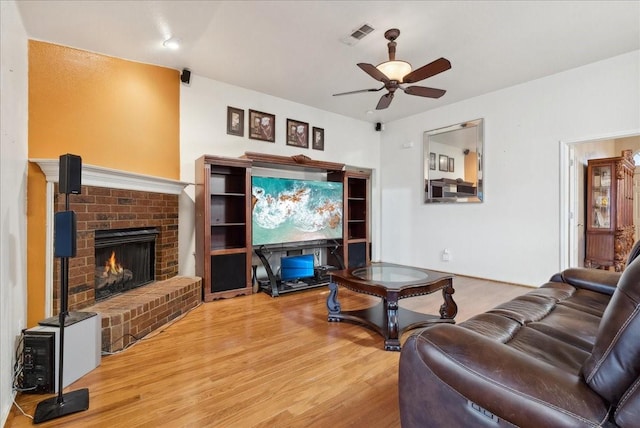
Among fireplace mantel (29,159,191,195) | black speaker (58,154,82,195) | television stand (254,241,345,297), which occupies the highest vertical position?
fireplace mantel (29,159,191,195)

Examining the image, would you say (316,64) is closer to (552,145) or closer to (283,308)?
(283,308)

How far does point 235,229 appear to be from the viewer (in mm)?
4020

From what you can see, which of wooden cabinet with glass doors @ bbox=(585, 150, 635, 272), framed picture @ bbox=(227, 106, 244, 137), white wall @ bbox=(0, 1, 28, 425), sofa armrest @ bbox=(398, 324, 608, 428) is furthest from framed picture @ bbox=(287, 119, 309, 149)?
wooden cabinet with glass doors @ bbox=(585, 150, 635, 272)

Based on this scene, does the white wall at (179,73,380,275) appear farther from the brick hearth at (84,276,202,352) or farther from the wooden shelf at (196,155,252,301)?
the brick hearth at (84,276,202,352)

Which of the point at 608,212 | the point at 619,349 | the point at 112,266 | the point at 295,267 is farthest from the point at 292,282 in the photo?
the point at 608,212

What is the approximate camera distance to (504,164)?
4.35 metres

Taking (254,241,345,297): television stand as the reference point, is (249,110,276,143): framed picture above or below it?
above

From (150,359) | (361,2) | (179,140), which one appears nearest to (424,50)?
(361,2)

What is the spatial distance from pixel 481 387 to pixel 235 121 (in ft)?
13.5

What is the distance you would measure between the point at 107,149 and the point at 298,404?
302 centimetres

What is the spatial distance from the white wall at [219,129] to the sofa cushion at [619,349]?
12.6 ft

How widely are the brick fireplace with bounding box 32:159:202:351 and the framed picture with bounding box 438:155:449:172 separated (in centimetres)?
403

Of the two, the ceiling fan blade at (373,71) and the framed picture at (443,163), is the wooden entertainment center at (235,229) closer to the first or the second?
the framed picture at (443,163)

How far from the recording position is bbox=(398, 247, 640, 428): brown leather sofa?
2.49 feet
